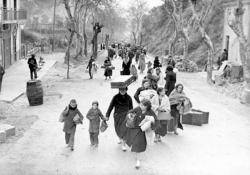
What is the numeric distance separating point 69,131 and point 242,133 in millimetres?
4998

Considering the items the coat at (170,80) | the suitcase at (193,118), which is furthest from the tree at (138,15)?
the suitcase at (193,118)

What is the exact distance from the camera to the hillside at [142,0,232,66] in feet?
122

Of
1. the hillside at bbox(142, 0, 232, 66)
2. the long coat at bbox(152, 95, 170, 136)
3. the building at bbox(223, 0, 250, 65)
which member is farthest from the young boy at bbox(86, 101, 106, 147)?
the hillside at bbox(142, 0, 232, 66)

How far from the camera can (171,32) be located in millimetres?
50406

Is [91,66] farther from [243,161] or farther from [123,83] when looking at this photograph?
[243,161]

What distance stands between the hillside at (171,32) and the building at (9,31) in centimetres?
1440

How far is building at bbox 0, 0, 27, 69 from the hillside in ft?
47.2

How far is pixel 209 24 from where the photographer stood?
4016 cm

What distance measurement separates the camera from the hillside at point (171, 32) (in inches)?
1465

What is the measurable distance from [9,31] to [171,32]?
984 inches

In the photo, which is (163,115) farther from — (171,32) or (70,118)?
(171,32)

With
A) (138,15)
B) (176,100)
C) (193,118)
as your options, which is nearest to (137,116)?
(176,100)

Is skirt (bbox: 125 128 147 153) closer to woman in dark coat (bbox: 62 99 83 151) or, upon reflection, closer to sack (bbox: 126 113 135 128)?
sack (bbox: 126 113 135 128)

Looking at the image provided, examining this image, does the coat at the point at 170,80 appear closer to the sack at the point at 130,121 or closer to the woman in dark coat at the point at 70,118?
the woman in dark coat at the point at 70,118
